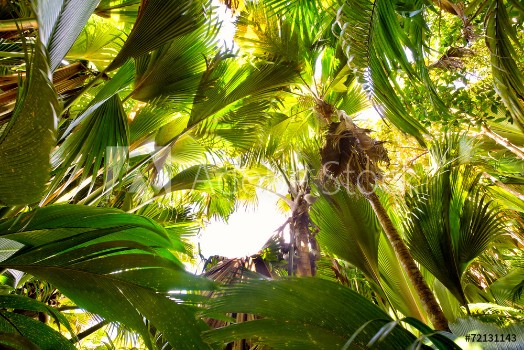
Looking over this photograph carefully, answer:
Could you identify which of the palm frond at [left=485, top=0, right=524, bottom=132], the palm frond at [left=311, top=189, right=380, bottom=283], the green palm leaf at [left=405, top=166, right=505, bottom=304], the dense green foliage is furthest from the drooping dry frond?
the palm frond at [left=485, top=0, right=524, bottom=132]

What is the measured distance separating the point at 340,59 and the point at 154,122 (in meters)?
1.33

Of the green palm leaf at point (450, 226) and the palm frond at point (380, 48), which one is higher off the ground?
the palm frond at point (380, 48)

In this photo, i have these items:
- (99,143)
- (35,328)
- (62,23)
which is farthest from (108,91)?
(35,328)

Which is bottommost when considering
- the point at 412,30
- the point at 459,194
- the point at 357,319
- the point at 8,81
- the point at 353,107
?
the point at 357,319

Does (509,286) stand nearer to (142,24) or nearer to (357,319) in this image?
(357,319)

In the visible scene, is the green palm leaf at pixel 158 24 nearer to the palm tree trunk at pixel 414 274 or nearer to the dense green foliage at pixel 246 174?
the dense green foliage at pixel 246 174

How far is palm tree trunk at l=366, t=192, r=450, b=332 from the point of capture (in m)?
1.55

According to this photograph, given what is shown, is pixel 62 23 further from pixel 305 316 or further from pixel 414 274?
pixel 414 274

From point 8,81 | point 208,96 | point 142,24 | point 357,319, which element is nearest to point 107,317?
point 357,319

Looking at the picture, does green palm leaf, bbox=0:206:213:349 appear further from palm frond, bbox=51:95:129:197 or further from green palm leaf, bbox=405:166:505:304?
green palm leaf, bbox=405:166:505:304

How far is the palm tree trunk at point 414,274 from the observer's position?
61.0 inches

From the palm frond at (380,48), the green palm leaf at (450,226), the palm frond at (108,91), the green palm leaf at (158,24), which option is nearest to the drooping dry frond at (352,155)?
the green palm leaf at (450,226)

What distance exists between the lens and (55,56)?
0.92 metres

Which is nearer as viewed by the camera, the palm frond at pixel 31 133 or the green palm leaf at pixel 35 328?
the palm frond at pixel 31 133
